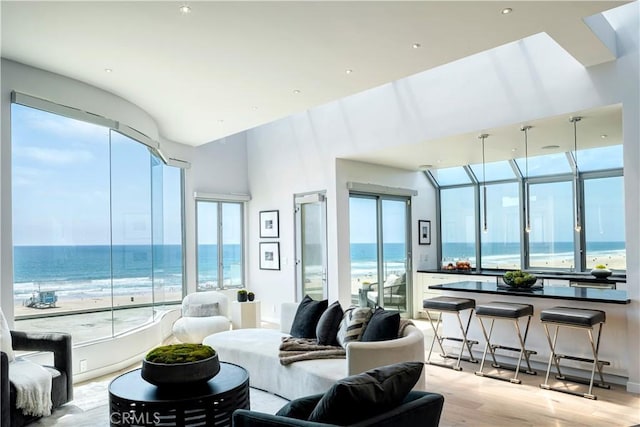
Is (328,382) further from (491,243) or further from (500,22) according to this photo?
(491,243)

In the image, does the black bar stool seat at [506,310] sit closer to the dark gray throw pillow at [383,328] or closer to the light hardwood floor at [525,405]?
the light hardwood floor at [525,405]

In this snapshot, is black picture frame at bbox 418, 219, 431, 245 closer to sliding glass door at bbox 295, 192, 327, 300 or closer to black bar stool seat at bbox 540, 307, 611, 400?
sliding glass door at bbox 295, 192, 327, 300

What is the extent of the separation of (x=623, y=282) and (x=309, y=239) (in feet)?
14.5

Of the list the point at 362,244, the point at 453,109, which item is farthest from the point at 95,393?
the point at 453,109

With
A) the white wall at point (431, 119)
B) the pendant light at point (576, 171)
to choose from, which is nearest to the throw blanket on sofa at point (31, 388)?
the white wall at point (431, 119)

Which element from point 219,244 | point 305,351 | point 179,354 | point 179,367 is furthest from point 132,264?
point 179,367

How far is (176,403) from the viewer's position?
106 inches

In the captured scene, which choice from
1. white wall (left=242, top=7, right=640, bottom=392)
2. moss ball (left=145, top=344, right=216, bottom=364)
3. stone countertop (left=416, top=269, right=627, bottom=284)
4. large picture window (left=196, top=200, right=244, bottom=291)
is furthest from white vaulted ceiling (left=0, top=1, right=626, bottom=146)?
large picture window (left=196, top=200, right=244, bottom=291)

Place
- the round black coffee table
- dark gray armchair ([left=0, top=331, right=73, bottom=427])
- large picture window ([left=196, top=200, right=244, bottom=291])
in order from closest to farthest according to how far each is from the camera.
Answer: the round black coffee table → dark gray armchair ([left=0, top=331, right=73, bottom=427]) → large picture window ([left=196, top=200, right=244, bottom=291])

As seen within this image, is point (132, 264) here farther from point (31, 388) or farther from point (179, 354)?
point (179, 354)

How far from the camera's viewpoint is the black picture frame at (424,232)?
27.1 ft

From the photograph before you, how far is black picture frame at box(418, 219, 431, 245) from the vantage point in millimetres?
8266

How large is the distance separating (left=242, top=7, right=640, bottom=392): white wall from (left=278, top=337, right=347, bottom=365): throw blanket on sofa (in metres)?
2.48

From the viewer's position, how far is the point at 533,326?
4945 mm
